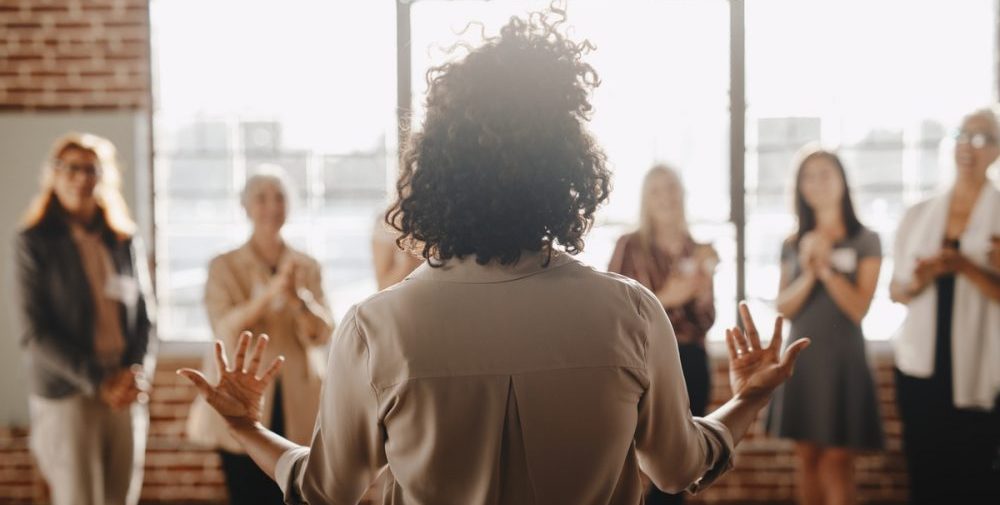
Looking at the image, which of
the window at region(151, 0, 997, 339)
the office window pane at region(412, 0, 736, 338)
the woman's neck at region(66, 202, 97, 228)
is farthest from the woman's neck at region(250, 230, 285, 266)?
the office window pane at region(412, 0, 736, 338)

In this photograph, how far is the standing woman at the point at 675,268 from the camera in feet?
11.3

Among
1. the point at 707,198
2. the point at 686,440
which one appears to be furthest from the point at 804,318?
the point at 686,440

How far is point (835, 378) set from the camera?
3.53 m

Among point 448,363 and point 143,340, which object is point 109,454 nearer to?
point 143,340

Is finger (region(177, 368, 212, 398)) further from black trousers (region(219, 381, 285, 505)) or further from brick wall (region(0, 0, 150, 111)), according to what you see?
brick wall (region(0, 0, 150, 111))

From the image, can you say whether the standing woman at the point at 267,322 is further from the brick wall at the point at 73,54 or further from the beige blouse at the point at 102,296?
the brick wall at the point at 73,54

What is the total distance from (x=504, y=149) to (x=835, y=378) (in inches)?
108

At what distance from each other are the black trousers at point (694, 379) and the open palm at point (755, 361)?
191 centimetres

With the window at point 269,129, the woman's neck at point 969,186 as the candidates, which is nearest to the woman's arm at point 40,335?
the window at point 269,129

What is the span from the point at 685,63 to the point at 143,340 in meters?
2.77

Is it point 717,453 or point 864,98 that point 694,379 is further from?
point 717,453

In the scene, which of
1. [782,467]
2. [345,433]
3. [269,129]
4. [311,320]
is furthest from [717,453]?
[269,129]

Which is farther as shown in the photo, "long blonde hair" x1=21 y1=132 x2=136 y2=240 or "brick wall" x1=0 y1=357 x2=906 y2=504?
"brick wall" x1=0 y1=357 x2=906 y2=504

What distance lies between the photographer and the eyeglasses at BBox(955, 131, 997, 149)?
3.39 meters
